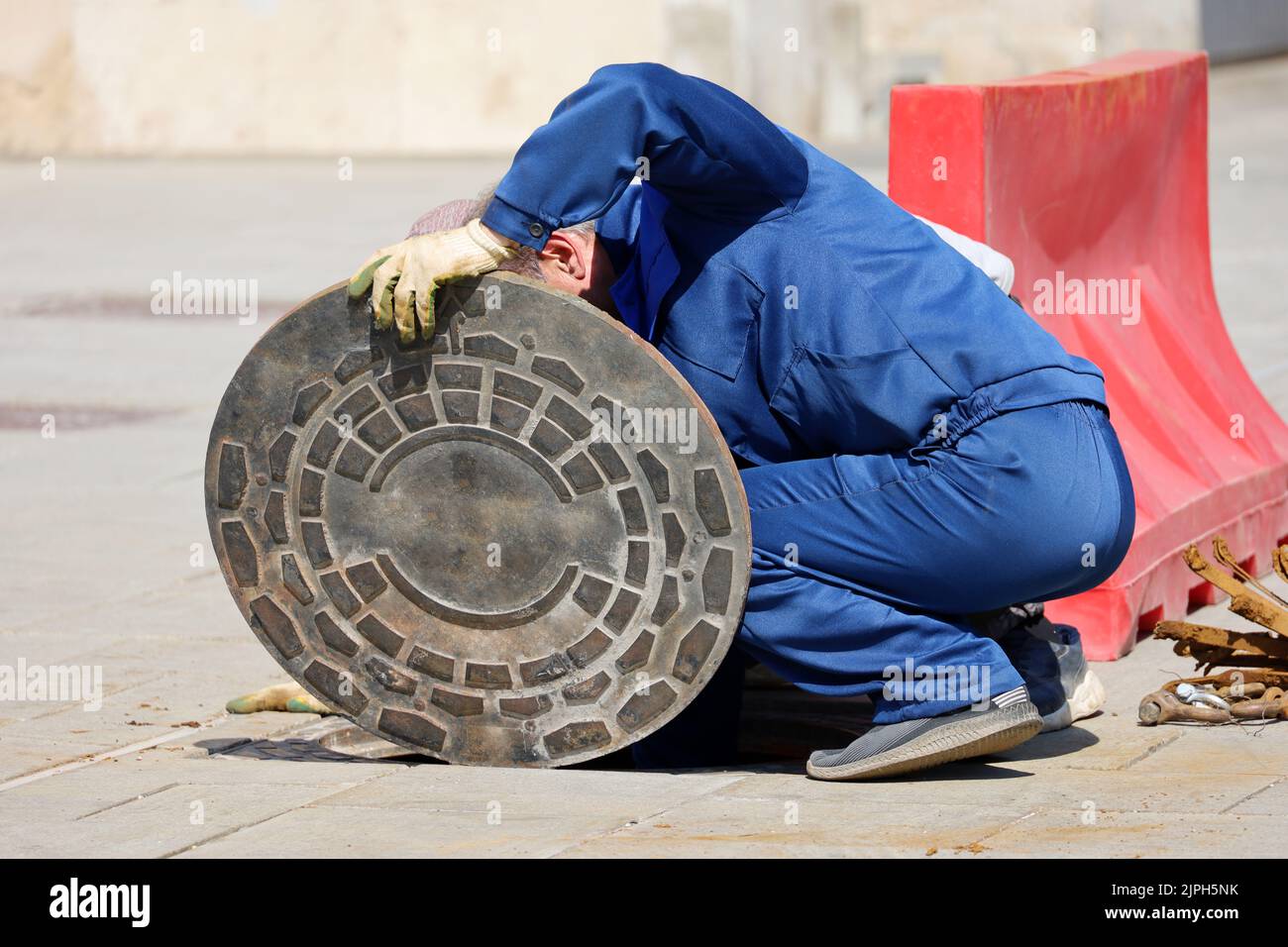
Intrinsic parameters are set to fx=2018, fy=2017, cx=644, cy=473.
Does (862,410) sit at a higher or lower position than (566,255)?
lower

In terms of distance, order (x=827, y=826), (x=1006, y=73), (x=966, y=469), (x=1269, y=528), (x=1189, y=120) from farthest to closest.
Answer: (x=1006, y=73)
(x=1189, y=120)
(x=1269, y=528)
(x=966, y=469)
(x=827, y=826)

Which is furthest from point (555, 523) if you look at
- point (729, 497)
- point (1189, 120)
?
point (1189, 120)

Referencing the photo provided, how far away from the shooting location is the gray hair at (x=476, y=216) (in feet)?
12.9

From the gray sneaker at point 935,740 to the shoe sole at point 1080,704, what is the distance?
405mm

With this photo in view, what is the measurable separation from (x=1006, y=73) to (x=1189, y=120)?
13891 millimetres

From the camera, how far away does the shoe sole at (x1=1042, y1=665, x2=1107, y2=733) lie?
432cm

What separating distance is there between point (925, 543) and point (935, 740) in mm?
376

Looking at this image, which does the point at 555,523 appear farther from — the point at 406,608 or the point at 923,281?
the point at 923,281

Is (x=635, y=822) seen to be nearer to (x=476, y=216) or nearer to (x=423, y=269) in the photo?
(x=423, y=269)

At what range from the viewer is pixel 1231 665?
4.50 metres

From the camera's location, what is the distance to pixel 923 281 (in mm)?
3918

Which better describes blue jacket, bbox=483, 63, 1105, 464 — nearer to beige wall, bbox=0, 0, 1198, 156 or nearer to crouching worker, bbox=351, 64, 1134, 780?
crouching worker, bbox=351, 64, 1134, 780

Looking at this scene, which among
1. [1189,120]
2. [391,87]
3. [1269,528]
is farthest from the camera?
[391,87]

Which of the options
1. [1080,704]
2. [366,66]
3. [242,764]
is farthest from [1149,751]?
[366,66]
